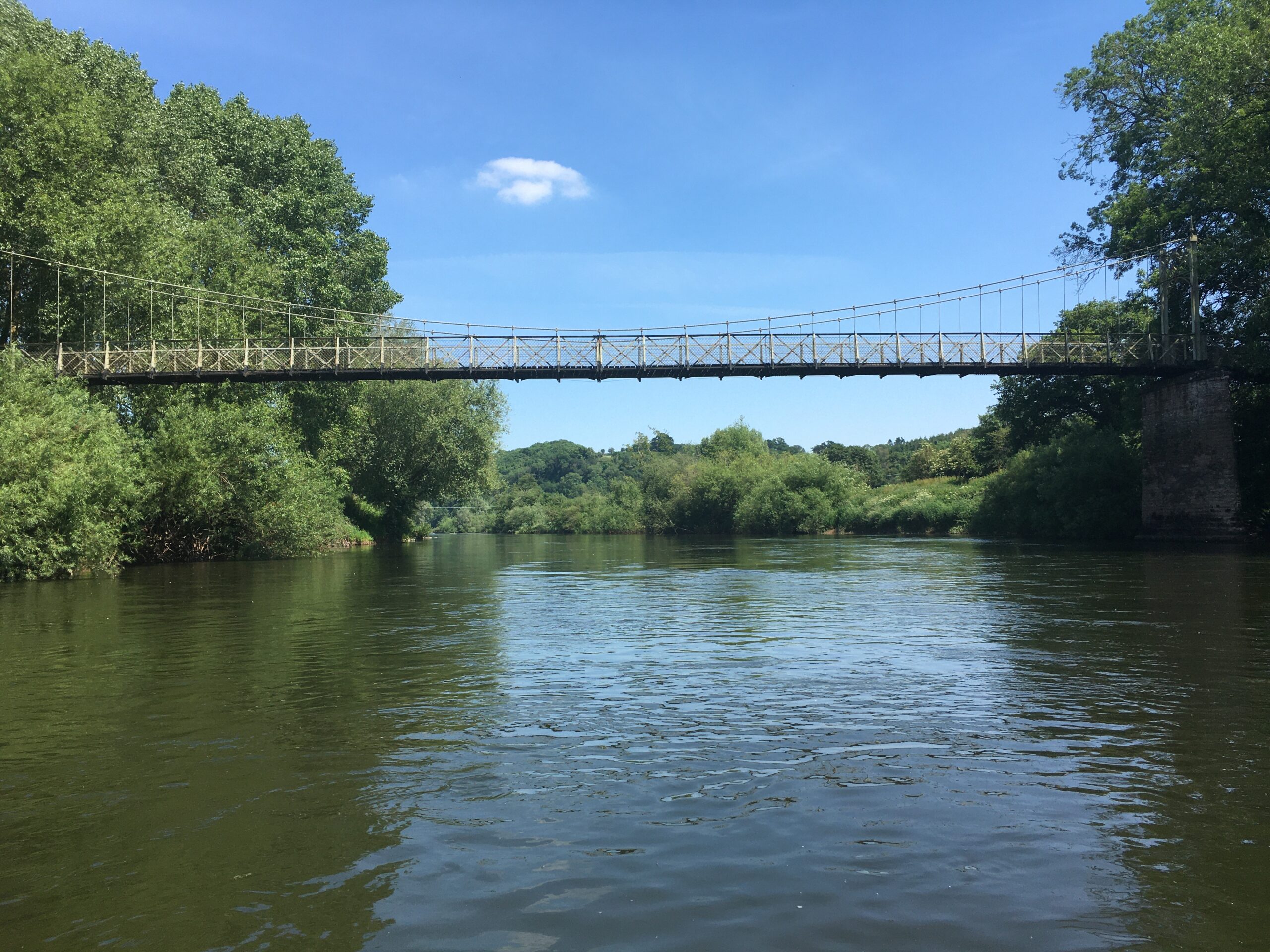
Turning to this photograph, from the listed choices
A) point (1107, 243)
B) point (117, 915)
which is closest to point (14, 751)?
point (117, 915)

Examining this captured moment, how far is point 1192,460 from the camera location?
38344 millimetres

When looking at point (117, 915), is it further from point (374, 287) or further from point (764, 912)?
point (374, 287)

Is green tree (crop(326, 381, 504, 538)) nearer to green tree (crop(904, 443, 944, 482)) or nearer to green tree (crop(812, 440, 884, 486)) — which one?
green tree (crop(904, 443, 944, 482))

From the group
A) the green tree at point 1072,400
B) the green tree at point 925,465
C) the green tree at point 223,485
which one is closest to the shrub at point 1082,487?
the green tree at point 1072,400

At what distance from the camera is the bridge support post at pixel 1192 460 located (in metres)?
37.0

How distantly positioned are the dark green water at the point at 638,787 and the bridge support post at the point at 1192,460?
87.2 feet

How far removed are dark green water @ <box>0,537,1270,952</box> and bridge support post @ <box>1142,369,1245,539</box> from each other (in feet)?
87.2

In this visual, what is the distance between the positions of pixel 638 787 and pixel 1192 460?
130 ft

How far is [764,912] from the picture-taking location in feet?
14.0

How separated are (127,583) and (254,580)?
305 cm

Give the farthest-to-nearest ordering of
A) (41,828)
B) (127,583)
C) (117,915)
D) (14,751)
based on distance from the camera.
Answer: (127,583) < (14,751) < (41,828) < (117,915)

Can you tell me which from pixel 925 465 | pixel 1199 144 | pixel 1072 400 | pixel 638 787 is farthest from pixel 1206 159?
pixel 925 465

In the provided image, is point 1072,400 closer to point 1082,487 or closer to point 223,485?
point 1082,487

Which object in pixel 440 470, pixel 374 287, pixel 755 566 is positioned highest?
pixel 374 287
